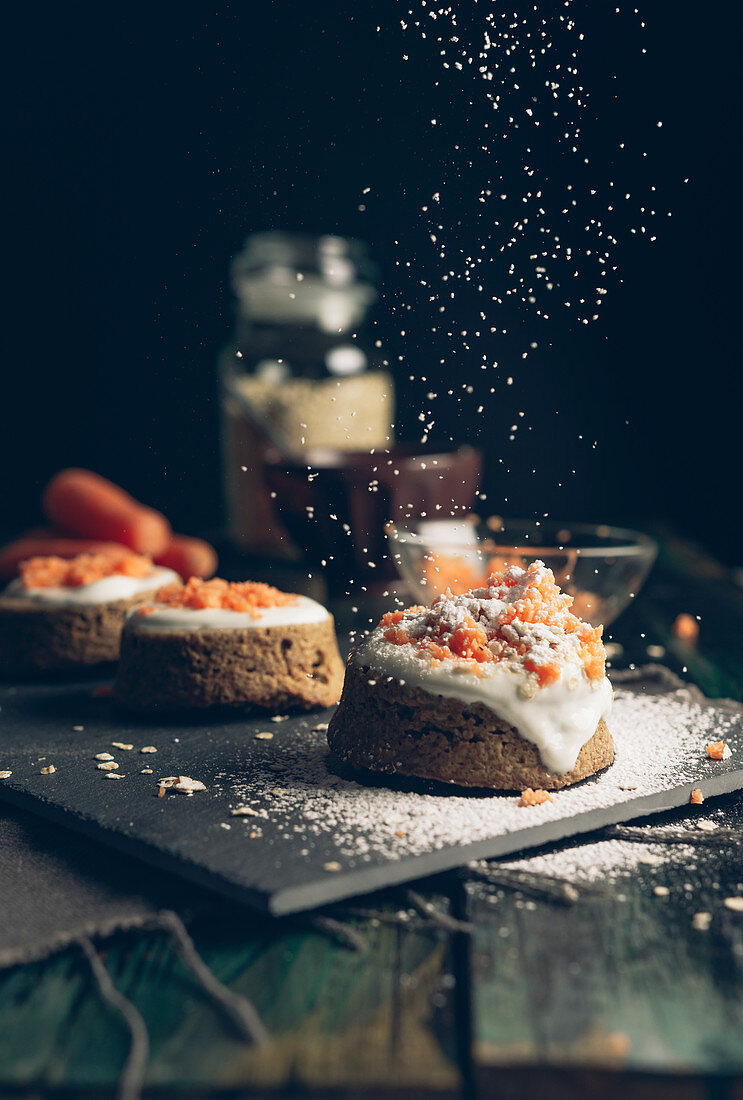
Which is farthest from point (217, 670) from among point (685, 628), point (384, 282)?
point (384, 282)

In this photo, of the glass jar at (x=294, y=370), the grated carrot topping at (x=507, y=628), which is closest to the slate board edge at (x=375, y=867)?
the grated carrot topping at (x=507, y=628)

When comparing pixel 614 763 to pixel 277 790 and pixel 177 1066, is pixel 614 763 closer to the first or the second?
pixel 277 790

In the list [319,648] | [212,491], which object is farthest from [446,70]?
[212,491]

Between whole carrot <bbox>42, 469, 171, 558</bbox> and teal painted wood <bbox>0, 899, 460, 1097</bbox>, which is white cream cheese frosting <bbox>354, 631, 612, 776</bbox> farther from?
whole carrot <bbox>42, 469, 171, 558</bbox>

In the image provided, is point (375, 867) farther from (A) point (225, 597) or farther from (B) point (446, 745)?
(A) point (225, 597)

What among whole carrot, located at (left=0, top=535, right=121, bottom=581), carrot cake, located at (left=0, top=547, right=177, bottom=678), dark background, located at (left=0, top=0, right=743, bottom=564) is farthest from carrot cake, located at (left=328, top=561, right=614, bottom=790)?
whole carrot, located at (left=0, top=535, right=121, bottom=581)

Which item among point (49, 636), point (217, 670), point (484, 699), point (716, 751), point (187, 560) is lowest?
point (187, 560)
